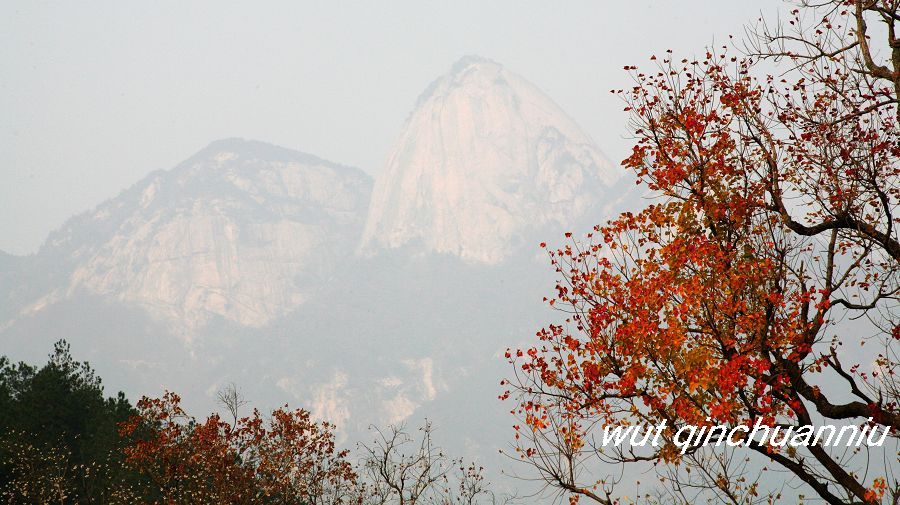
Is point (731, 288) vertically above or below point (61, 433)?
below

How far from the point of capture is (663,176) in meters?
13.5

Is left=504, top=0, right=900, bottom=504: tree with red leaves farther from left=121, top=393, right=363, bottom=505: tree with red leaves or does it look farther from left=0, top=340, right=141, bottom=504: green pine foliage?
left=0, top=340, right=141, bottom=504: green pine foliage

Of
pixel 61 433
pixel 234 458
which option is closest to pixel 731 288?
pixel 234 458

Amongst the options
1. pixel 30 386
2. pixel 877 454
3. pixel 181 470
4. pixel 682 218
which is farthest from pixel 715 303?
pixel 877 454

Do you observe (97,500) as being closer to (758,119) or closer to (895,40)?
(758,119)

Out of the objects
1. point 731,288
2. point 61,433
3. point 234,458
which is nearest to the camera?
point 731,288

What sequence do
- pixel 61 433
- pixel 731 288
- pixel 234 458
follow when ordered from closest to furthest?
pixel 731 288 → pixel 234 458 → pixel 61 433

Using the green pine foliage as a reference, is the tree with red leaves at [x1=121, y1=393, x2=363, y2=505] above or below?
below

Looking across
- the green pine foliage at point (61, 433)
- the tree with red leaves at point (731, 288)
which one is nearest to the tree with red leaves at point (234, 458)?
the green pine foliage at point (61, 433)

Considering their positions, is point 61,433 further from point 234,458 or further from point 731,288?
point 731,288

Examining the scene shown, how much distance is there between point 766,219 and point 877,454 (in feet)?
683

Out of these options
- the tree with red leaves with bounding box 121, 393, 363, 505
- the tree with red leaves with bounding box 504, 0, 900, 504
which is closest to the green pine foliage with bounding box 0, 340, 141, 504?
the tree with red leaves with bounding box 121, 393, 363, 505

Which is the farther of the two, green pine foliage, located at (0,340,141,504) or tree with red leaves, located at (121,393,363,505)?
green pine foliage, located at (0,340,141,504)

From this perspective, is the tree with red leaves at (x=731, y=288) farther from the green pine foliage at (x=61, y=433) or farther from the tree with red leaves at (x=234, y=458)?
the green pine foliage at (x=61, y=433)
